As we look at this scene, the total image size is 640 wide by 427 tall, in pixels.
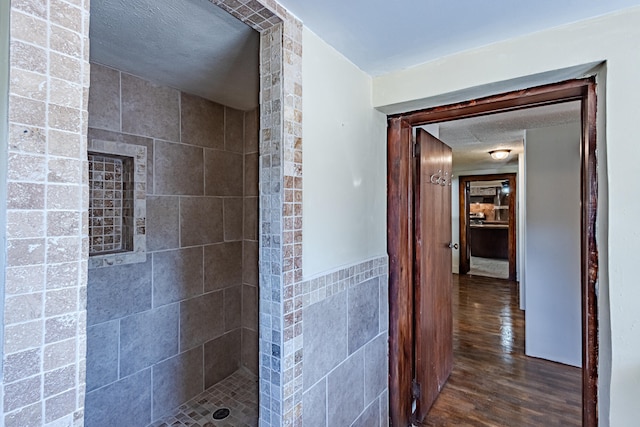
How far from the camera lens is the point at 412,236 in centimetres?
188

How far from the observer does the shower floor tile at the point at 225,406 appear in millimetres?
1813

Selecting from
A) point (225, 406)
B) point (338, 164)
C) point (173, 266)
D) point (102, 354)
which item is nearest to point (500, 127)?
point (338, 164)

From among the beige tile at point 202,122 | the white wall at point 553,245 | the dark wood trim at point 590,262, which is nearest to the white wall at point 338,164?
the dark wood trim at point 590,262

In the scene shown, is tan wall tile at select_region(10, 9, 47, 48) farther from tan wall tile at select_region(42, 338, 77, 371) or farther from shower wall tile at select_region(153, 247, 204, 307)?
shower wall tile at select_region(153, 247, 204, 307)

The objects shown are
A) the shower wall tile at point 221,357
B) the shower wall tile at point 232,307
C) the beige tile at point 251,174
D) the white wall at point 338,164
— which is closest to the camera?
the white wall at point 338,164

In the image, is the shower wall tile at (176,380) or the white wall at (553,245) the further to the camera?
the white wall at (553,245)

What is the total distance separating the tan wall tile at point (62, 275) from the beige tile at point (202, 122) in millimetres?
1602

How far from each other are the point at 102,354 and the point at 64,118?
5.09ft

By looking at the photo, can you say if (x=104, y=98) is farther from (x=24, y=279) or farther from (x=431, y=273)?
(x=431, y=273)

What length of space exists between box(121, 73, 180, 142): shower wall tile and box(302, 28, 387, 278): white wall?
1153 millimetres

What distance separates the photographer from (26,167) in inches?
20.4

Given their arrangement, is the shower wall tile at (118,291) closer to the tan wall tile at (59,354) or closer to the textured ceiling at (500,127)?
the tan wall tile at (59,354)

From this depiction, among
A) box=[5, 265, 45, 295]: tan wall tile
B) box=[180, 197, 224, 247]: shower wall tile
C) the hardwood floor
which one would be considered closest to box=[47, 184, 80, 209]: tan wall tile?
box=[5, 265, 45, 295]: tan wall tile

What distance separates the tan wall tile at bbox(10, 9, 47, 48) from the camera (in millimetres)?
504
